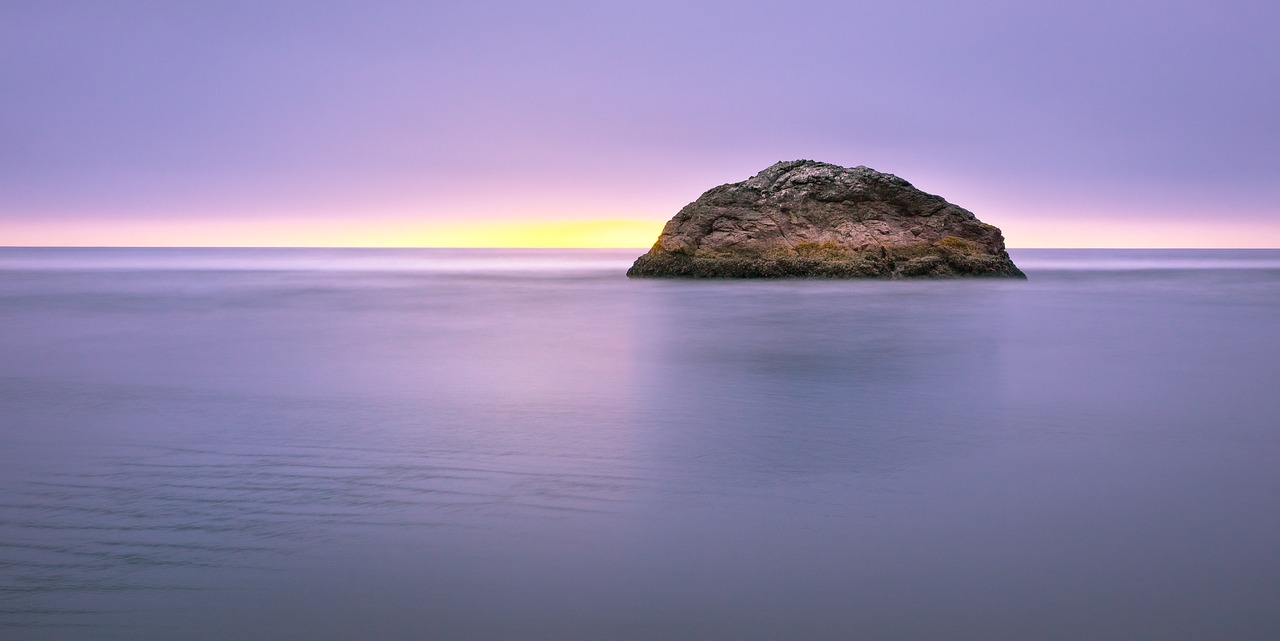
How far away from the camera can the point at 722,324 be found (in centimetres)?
1659

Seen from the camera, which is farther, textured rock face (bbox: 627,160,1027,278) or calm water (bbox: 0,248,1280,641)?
textured rock face (bbox: 627,160,1027,278)

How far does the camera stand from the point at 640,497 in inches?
194

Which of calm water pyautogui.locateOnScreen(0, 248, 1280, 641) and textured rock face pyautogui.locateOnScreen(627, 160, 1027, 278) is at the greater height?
textured rock face pyautogui.locateOnScreen(627, 160, 1027, 278)

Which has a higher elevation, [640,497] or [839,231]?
[839,231]

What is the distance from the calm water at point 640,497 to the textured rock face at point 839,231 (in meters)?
22.6

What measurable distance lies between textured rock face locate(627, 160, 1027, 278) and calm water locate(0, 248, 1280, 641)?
2263 cm

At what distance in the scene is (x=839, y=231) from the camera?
34.5 meters

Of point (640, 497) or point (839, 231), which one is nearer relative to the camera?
point (640, 497)

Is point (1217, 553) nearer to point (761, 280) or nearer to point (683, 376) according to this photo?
point (683, 376)

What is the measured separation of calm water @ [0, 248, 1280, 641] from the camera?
11.2 ft

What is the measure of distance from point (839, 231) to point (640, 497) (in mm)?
30974

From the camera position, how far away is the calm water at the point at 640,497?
11.2ft

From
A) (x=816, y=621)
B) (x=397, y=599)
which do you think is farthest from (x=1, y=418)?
(x=816, y=621)

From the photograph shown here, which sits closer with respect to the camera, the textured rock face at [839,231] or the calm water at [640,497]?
the calm water at [640,497]
